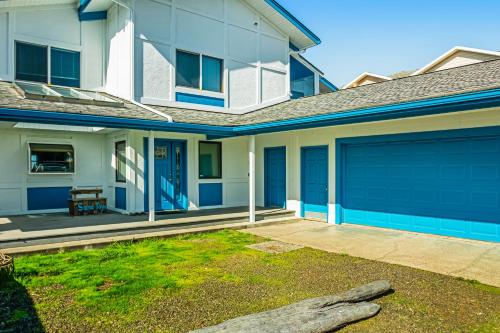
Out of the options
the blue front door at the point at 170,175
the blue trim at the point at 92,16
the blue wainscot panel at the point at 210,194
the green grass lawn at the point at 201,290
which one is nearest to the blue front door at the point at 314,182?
the blue wainscot panel at the point at 210,194

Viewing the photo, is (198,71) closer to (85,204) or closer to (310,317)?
(85,204)

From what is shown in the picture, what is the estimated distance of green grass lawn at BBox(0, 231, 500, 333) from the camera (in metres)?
4.16

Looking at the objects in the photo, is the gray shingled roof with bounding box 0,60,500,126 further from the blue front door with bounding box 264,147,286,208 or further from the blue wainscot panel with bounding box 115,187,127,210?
the blue wainscot panel with bounding box 115,187,127,210

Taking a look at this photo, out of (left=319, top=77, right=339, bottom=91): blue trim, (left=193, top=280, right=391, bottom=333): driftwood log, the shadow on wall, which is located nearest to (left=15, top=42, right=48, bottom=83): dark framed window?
the shadow on wall

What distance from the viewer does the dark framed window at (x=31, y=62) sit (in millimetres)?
11586

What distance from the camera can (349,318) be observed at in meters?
4.18

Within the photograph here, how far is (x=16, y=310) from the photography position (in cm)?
443

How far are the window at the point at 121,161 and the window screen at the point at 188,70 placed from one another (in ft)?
9.24

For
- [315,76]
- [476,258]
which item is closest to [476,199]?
[476,258]

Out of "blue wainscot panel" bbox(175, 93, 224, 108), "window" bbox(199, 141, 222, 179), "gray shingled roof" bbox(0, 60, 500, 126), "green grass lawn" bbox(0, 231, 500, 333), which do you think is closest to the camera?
"green grass lawn" bbox(0, 231, 500, 333)

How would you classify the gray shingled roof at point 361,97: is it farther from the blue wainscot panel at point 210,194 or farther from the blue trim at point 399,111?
the blue wainscot panel at point 210,194

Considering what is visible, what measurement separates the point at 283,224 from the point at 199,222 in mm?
2607

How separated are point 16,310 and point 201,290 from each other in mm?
Result: 2267

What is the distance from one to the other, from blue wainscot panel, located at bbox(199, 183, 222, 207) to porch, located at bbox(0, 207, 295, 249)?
53cm
